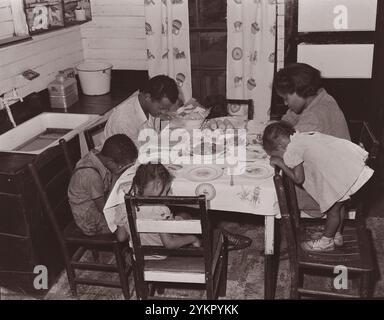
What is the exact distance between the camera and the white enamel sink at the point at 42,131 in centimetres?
343

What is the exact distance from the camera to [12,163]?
286cm

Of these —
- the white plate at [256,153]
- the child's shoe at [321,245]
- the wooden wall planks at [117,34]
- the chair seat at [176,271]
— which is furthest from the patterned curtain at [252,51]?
the chair seat at [176,271]

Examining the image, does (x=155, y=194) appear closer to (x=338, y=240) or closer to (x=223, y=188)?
(x=223, y=188)

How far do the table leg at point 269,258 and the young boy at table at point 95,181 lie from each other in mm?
874

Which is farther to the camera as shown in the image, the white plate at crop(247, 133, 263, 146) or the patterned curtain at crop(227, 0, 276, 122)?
the patterned curtain at crop(227, 0, 276, 122)

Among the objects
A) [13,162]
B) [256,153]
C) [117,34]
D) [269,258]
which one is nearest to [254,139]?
[256,153]

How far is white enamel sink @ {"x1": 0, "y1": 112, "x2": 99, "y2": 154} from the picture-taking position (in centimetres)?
343

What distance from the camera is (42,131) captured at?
386 cm

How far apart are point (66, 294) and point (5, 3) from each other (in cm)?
212

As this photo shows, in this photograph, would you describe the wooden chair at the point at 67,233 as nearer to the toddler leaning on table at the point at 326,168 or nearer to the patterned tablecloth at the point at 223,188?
the patterned tablecloth at the point at 223,188

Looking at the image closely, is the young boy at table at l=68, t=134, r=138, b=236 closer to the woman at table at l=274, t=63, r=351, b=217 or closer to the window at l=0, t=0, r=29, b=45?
the woman at table at l=274, t=63, r=351, b=217

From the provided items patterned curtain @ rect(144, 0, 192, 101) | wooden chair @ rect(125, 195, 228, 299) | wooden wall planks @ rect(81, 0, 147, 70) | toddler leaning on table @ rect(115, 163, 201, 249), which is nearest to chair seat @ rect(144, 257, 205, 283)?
wooden chair @ rect(125, 195, 228, 299)
